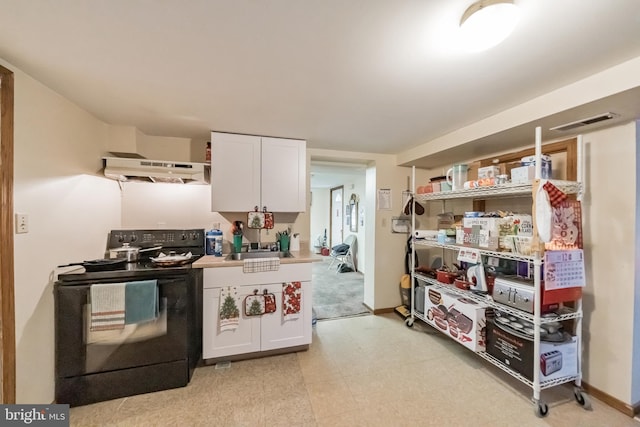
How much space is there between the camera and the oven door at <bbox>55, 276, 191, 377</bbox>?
1.68m

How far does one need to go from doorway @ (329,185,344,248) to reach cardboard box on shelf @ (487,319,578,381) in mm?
5039

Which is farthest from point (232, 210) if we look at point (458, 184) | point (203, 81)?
point (458, 184)

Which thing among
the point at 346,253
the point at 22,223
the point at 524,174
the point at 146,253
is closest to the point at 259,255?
the point at 146,253

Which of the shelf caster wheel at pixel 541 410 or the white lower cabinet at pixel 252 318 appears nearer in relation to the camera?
the shelf caster wheel at pixel 541 410

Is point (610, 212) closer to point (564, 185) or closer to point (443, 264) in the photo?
point (564, 185)

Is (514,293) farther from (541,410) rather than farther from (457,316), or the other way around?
(541,410)

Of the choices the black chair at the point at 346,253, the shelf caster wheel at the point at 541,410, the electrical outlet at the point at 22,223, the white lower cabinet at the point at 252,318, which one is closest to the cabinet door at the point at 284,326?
the white lower cabinet at the point at 252,318

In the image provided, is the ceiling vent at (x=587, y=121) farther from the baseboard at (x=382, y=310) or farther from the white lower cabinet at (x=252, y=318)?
the baseboard at (x=382, y=310)

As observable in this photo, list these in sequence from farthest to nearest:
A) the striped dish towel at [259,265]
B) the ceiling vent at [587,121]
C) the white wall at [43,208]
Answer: the striped dish towel at [259,265] → the ceiling vent at [587,121] → the white wall at [43,208]

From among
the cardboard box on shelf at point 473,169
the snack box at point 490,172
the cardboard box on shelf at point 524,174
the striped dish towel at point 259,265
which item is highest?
the cardboard box on shelf at point 473,169

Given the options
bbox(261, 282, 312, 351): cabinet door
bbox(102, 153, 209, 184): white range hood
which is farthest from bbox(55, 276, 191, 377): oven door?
bbox(102, 153, 209, 184): white range hood

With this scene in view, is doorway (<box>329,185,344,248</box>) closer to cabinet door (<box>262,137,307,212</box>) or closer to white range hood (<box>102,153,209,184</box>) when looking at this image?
cabinet door (<box>262,137,307,212</box>)

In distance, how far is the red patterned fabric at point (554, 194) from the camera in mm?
1609

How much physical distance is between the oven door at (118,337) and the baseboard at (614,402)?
310cm
